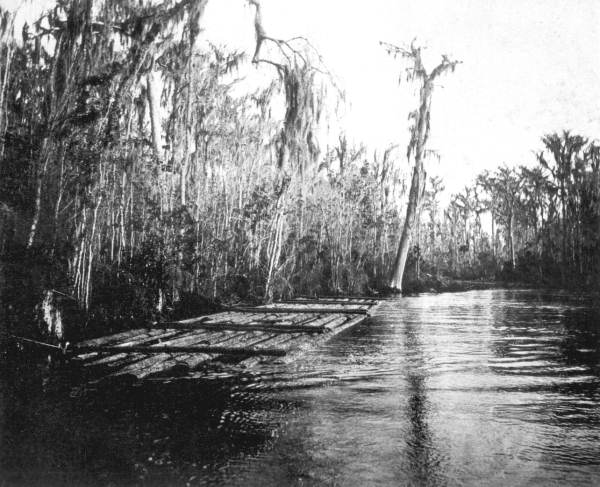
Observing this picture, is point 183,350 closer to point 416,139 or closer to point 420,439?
point 420,439

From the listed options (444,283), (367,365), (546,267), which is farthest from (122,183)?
(546,267)

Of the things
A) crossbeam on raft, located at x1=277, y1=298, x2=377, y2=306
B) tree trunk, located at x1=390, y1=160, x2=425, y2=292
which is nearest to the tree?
tree trunk, located at x1=390, y1=160, x2=425, y2=292

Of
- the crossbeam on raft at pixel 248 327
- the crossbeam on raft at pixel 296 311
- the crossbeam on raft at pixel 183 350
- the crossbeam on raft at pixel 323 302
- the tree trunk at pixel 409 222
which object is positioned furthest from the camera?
the tree trunk at pixel 409 222

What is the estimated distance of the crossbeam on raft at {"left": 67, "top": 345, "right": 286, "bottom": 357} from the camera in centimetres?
547

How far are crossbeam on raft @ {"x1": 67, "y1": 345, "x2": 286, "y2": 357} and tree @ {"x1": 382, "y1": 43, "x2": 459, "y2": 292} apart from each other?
1479 centimetres

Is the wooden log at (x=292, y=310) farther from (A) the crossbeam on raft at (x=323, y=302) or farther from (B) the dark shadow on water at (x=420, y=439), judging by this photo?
(B) the dark shadow on water at (x=420, y=439)

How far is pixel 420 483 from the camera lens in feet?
8.34

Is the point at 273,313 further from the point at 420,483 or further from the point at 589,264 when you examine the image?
the point at 589,264

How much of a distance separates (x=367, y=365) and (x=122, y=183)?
460 centimetres

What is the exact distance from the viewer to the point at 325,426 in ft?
11.2

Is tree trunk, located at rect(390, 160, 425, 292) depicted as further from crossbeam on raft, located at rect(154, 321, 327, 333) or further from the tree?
crossbeam on raft, located at rect(154, 321, 327, 333)

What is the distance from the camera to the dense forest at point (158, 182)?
20.2 ft

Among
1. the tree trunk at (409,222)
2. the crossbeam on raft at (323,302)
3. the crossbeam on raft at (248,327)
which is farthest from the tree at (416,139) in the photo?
the crossbeam on raft at (248,327)

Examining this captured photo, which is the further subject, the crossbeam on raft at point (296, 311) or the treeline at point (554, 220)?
the treeline at point (554, 220)
